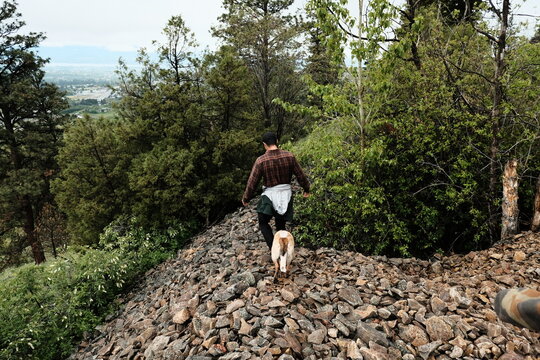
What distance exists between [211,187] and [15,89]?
1450 centimetres

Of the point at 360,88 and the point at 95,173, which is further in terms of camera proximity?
the point at 95,173

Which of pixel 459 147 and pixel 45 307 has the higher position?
pixel 459 147

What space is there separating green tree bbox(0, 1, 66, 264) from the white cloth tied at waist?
1776 centimetres

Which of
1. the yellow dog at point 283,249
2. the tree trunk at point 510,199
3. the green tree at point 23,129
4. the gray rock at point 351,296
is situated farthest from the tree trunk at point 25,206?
the tree trunk at point 510,199

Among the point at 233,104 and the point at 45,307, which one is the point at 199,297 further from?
the point at 233,104

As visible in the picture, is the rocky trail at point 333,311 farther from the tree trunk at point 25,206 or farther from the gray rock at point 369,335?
the tree trunk at point 25,206

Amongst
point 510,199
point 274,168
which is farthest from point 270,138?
point 510,199

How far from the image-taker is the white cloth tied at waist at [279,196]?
5.76 m

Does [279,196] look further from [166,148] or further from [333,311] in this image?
[166,148]

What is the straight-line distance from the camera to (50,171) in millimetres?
18656

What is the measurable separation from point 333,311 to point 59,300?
7.22 meters

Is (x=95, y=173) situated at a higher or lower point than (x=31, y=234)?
higher

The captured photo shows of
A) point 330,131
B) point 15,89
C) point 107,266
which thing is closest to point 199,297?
point 107,266

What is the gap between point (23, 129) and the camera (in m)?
19.4
